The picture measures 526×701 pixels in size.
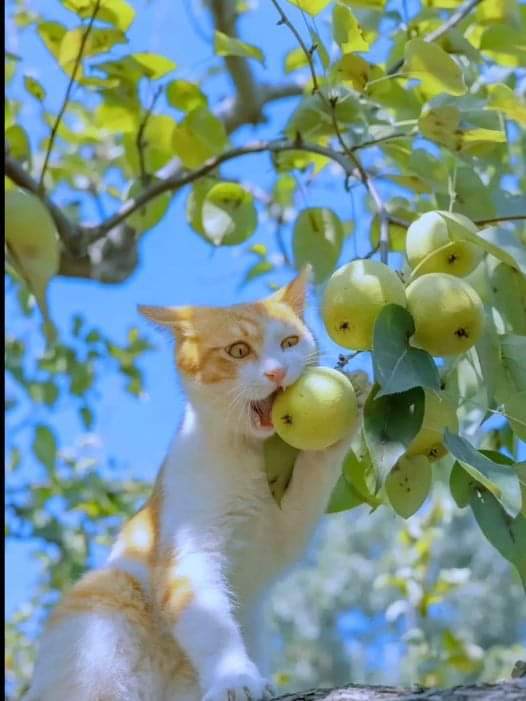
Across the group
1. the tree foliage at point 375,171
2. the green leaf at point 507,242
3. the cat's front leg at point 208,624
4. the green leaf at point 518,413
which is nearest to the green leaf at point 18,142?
the tree foliage at point 375,171

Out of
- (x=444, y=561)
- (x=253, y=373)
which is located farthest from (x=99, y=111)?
(x=444, y=561)

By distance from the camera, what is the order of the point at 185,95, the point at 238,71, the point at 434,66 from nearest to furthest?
the point at 434,66 < the point at 185,95 < the point at 238,71

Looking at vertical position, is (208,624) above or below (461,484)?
below

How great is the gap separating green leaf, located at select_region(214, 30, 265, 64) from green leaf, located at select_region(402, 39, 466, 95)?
1.20 ft

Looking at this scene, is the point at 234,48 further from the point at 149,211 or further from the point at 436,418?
the point at 436,418

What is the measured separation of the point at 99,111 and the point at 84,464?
1865mm

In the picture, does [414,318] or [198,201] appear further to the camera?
[198,201]

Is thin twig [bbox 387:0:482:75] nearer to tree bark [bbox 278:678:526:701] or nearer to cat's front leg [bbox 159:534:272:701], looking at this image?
cat's front leg [bbox 159:534:272:701]

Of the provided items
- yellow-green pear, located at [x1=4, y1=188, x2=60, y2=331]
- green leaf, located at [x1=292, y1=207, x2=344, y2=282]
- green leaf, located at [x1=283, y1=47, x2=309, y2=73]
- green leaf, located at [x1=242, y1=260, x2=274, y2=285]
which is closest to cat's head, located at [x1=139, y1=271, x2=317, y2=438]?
green leaf, located at [x1=292, y1=207, x2=344, y2=282]

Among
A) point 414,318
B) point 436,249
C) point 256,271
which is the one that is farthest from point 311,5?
point 256,271

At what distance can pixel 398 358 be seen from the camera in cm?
101

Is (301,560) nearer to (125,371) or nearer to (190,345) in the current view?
(190,345)

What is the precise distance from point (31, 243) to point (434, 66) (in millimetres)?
608

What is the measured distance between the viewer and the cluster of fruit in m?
1.07
